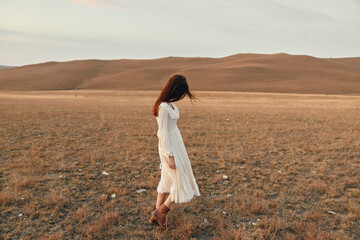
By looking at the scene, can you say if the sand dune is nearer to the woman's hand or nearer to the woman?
the woman

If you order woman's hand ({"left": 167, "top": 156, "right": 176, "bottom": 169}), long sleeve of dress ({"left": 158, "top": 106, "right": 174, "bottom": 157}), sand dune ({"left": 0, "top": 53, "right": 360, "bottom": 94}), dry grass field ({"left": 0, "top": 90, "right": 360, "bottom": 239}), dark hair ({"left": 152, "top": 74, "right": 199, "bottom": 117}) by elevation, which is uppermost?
sand dune ({"left": 0, "top": 53, "right": 360, "bottom": 94})

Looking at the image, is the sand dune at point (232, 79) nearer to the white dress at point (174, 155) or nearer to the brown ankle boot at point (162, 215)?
the white dress at point (174, 155)

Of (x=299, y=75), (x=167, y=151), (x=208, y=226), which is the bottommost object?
(x=208, y=226)

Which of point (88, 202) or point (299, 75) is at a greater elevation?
point (299, 75)

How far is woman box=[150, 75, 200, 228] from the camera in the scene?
393 centimetres

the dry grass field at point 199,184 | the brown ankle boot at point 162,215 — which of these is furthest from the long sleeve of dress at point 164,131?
the dry grass field at point 199,184

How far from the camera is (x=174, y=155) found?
4.04 meters

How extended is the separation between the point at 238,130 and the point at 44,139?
371 inches

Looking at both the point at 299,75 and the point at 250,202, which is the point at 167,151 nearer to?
the point at 250,202

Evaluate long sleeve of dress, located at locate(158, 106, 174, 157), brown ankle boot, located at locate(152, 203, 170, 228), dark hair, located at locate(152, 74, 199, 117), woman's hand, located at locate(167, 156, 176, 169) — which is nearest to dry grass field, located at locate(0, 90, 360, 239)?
brown ankle boot, located at locate(152, 203, 170, 228)

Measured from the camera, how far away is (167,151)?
3969 millimetres

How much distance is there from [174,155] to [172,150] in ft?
0.32

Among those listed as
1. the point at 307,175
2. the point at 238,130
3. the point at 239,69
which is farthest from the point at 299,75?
the point at 307,175

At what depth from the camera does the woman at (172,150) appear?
393 centimetres
